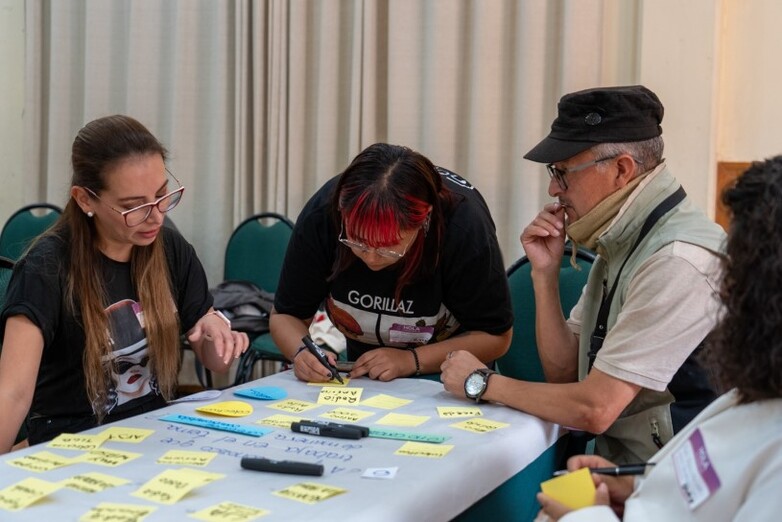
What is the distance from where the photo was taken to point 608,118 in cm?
206

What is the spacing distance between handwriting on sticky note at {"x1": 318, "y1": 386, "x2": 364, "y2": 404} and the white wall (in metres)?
3.84

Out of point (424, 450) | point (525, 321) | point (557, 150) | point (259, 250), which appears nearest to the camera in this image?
point (424, 450)

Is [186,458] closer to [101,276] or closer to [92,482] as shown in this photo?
[92,482]

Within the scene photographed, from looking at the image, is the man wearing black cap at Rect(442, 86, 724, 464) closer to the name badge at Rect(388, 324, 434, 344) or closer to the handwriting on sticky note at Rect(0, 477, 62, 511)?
the name badge at Rect(388, 324, 434, 344)

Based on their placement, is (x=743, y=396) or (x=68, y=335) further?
(x=68, y=335)

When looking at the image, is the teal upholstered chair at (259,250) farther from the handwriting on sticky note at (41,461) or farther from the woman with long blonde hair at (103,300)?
the handwriting on sticky note at (41,461)

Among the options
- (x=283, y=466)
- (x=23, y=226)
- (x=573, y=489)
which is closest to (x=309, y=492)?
(x=283, y=466)

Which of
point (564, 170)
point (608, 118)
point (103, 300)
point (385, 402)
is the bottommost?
point (385, 402)

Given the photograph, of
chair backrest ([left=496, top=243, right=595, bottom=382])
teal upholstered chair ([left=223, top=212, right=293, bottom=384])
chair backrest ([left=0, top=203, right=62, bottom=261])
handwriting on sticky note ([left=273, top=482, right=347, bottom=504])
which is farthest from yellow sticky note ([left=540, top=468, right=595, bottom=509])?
chair backrest ([left=0, top=203, right=62, bottom=261])

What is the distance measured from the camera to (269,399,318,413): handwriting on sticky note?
206cm

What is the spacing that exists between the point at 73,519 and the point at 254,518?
0.28 metres

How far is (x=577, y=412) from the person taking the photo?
77.5 inches

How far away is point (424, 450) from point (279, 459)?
291 mm

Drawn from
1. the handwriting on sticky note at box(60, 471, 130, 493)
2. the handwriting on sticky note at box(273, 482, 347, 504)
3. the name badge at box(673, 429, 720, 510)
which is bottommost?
the handwriting on sticky note at box(60, 471, 130, 493)
